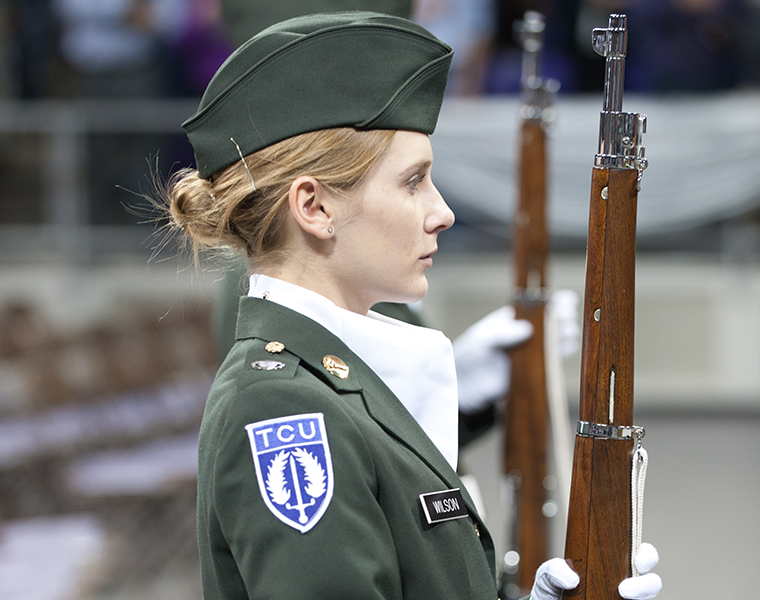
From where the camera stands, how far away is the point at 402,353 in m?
1.15

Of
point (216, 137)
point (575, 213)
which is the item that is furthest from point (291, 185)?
point (575, 213)

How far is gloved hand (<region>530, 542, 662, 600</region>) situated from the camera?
1053mm

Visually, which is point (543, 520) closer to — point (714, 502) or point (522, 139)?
point (522, 139)

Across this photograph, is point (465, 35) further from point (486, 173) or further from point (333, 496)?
point (333, 496)

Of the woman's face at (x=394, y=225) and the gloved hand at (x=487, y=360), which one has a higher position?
the woman's face at (x=394, y=225)

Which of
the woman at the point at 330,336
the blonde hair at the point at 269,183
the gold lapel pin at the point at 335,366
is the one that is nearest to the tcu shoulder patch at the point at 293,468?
the woman at the point at 330,336

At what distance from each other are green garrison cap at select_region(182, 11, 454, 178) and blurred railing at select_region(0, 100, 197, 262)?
4881 millimetres

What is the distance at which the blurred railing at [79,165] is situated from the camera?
5.93 meters

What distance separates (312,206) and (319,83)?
12 cm

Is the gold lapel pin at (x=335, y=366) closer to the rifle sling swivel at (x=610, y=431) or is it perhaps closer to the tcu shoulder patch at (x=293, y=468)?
the tcu shoulder patch at (x=293, y=468)

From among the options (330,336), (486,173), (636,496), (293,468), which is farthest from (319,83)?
(486,173)

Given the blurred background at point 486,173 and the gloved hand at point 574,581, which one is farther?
the blurred background at point 486,173

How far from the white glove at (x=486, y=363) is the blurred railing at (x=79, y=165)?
416 centimetres

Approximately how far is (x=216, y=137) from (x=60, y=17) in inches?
223
